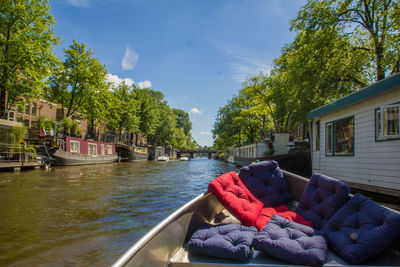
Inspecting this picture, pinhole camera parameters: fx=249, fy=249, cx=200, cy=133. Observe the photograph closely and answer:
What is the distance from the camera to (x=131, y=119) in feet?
122

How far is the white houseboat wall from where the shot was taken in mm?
6656

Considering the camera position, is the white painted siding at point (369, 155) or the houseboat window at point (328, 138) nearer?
the white painted siding at point (369, 155)

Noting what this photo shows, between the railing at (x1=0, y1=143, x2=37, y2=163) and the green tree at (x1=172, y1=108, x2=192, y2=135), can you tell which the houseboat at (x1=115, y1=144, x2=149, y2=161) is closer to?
the railing at (x1=0, y1=143, x2=37, y2=163)

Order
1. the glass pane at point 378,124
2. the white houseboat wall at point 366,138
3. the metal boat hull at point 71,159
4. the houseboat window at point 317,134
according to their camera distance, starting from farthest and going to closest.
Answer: the metal boat hull at point 71,159 < the houseboat window at point 317,134 < the glass pane at point 378,124 < the white houseboat wall at point 366,138

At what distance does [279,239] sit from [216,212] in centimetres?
136

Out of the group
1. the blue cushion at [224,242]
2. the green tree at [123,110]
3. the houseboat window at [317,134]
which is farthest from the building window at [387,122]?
the green tree at [123,110]

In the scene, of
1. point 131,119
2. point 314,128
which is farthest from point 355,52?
point 131,119

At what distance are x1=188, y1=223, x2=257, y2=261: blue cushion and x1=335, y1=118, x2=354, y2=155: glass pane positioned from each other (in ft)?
24.9

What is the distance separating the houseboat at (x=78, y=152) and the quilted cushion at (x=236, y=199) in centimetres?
2070

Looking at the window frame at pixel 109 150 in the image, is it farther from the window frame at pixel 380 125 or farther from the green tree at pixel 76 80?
A: the window frame at pixel 380 125

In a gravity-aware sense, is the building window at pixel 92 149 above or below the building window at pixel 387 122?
below

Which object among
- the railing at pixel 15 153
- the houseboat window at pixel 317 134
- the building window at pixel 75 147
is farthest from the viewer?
the building window at pixel 75 147

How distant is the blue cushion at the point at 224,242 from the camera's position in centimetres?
216

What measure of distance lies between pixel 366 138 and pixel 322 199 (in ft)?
19.7
